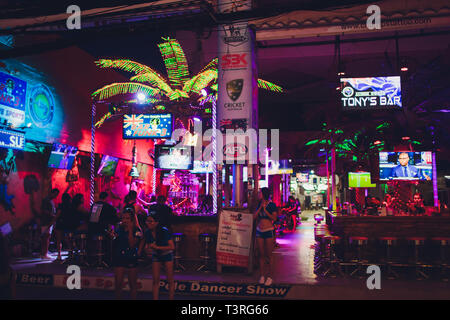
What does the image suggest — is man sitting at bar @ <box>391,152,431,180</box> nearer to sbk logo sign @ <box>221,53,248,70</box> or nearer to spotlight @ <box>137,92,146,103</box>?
sbk logo sign @ <box>221,53,248,70</box>

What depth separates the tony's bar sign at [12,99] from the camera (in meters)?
9.73

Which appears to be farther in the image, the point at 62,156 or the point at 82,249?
the point at 62,156

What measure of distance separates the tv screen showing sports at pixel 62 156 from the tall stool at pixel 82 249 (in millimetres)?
3385

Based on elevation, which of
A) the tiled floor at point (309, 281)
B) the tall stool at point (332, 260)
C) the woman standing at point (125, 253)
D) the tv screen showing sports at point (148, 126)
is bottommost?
the tiled floor at point (309, 281)

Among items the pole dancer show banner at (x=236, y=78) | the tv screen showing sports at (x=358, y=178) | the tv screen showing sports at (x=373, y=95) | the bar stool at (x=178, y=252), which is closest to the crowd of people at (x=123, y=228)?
the bar stool at (x=178, y=252)

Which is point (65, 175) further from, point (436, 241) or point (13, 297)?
point (436, 241)

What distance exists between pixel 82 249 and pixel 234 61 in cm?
649

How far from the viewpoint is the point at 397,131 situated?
62.2 ft

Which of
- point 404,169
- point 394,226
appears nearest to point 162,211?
point 394,226

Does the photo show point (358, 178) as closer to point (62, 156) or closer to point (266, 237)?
point (266, 237)

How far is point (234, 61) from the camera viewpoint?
31.7ft

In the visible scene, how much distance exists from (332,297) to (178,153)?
725 cm

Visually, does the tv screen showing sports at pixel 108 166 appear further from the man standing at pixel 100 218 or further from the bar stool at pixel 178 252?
the bar stool at pixel 178 252
